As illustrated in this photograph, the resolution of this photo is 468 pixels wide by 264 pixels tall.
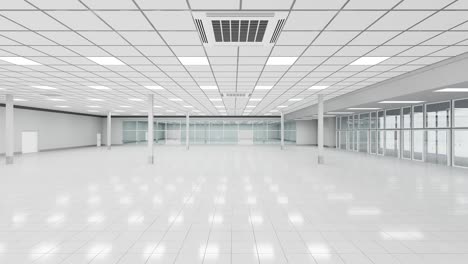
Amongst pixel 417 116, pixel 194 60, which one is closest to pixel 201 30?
pixel 194 60

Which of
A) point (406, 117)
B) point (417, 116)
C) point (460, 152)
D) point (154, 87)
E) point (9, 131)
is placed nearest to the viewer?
point (154, 87)

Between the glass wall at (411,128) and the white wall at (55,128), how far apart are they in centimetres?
2877

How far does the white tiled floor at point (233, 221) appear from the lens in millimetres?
3939

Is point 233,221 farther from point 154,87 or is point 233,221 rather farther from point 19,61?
point 154,87

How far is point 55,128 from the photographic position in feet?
81.5

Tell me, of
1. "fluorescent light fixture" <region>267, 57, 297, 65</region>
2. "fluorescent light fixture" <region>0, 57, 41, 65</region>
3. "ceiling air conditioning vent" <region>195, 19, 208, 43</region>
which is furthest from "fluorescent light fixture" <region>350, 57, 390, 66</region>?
"fluorescent light fixture" <region>0, 57, 41, 65</region>

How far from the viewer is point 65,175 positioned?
35.2ft

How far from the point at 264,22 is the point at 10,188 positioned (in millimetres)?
9380

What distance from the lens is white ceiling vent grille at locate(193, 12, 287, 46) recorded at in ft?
15.3

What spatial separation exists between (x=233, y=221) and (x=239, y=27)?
3955mm

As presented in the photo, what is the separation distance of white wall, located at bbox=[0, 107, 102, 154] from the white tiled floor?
1465 centimetres

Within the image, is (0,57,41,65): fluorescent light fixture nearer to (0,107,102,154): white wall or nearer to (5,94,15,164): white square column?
(5,94,15,164): white square column

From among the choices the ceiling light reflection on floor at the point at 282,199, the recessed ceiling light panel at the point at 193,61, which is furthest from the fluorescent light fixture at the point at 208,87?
the ceiling light reflection on floor at the point at 282,199

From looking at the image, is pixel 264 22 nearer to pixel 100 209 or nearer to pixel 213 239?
pixel 213 239
